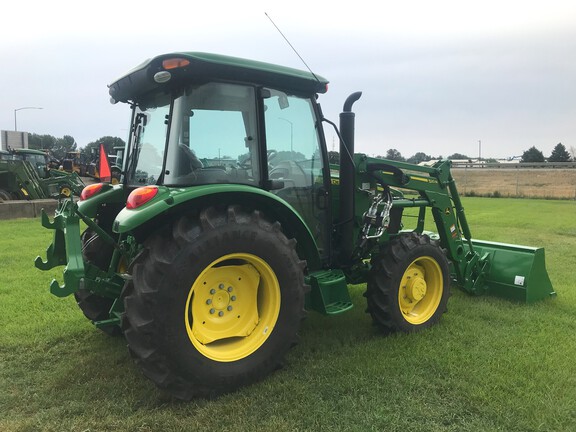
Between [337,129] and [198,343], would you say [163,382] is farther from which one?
[337,129]

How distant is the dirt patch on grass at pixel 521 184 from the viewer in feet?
86.6

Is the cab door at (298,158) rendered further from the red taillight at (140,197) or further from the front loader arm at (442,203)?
the red taillight at (140,197)

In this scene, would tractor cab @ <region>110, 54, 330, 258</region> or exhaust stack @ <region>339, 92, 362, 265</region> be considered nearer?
tractor cab @ <region>110, 54, 330, 258</region>

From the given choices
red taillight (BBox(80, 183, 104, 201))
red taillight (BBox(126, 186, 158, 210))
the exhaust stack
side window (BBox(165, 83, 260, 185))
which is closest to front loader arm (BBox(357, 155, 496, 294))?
the exhaust stack

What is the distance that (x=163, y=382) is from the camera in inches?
112

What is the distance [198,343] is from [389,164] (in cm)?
251

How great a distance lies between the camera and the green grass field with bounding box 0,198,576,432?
9.23ft

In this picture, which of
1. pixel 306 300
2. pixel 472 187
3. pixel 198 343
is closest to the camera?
pixel 198 343

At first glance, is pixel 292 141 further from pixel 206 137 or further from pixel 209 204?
pixel 209 204

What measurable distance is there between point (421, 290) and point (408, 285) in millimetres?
154

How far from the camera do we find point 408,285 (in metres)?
4.31

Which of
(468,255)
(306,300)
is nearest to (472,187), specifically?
(468,255)

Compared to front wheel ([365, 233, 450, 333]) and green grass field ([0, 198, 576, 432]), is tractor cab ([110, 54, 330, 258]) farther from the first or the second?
green grass field ([0, 198, 576, 432])

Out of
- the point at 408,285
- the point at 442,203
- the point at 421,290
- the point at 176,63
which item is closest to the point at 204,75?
the point at 176,63
